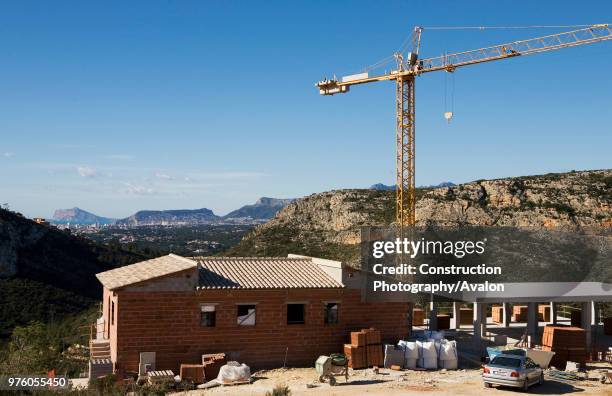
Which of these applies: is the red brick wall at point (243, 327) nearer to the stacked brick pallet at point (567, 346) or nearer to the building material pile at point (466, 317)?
the stacked brick pallet at point (567, 346)

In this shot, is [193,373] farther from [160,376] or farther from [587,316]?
[587,316]

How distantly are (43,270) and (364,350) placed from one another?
68559 millimetres

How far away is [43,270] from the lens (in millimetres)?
87125

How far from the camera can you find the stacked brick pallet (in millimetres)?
29234

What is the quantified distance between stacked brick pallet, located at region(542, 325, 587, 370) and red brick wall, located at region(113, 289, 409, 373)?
6814 mm

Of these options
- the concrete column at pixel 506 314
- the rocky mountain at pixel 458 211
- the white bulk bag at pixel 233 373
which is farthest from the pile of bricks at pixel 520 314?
the rocky mountain at pixel 458 211

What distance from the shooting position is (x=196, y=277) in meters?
28.9

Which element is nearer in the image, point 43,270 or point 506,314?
point 506,314

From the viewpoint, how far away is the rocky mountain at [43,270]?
7200 centimetres

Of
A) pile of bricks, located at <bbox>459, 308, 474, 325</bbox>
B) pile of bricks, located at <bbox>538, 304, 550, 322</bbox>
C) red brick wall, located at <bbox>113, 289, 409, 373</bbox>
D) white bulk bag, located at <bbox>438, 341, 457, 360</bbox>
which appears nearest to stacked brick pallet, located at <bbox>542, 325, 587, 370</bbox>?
white bulk bag, located at <bbox>438, 341, 457, 360</bbox>

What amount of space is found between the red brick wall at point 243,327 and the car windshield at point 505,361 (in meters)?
6.97

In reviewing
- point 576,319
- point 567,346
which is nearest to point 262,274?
point 567,346

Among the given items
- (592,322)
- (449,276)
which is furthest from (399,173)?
(592,322)

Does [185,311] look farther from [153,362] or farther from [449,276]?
[449,276]
